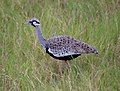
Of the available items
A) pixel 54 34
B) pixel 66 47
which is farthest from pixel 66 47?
pixel 54 34

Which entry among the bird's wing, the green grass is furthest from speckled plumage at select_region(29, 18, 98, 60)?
the green grass

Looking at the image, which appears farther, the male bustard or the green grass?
the male bustard

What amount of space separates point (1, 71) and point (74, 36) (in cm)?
93

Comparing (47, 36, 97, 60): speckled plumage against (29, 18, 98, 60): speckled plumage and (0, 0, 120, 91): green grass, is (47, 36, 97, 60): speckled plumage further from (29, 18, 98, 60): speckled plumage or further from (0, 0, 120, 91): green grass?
(0, 0, 120, 91): green grass

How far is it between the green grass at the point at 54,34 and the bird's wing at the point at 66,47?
0.45 ft

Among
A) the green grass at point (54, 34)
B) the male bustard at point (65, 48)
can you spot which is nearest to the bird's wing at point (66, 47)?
the male bustard at point (65, 48)

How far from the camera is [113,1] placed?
567cm

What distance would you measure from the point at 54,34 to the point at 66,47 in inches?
21.3

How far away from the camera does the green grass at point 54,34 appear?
418 centimetres

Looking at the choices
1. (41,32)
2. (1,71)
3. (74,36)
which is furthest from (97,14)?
(1,71)

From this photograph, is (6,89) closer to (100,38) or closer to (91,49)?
(91,49)

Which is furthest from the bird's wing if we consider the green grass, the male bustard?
the green grass

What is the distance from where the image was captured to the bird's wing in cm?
452

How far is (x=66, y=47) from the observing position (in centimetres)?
459
